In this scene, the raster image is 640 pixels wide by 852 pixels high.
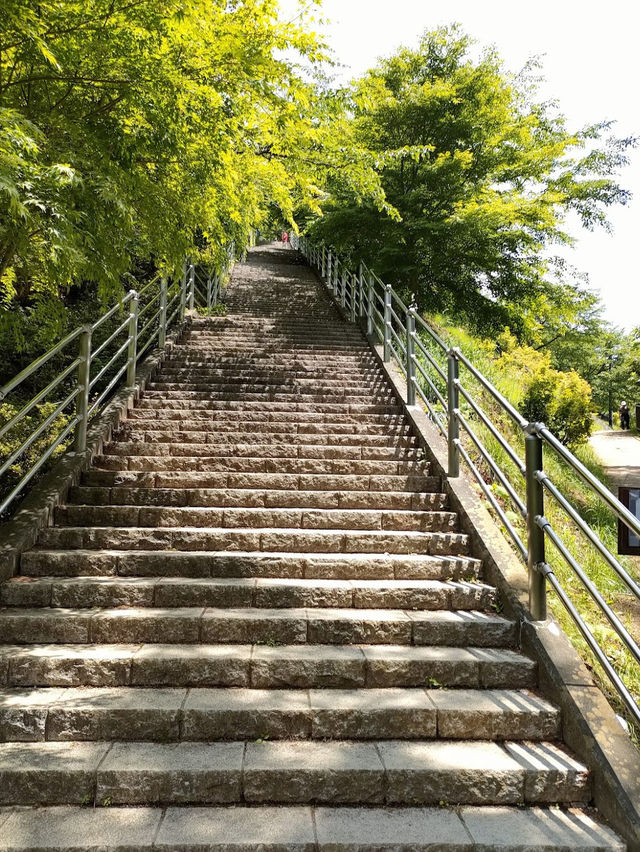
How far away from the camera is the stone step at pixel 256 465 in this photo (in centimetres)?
467

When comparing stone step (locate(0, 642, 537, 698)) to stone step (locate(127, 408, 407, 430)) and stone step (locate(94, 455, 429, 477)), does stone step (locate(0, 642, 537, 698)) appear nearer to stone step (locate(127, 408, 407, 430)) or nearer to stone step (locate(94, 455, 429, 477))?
stone step (locate(94, 455, 429, 477))

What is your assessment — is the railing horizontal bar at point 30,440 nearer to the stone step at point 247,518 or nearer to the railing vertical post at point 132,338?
the stone step at point 247,518

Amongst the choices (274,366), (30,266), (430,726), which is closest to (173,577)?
(430,726)

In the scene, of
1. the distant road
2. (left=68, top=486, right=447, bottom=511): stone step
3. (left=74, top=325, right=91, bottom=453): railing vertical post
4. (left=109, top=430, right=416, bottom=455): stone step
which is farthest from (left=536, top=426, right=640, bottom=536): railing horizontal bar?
the distant road

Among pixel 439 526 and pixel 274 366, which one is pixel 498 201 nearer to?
pixel 274 366

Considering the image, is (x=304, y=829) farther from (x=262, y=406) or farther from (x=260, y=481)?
(x=262, y=406)

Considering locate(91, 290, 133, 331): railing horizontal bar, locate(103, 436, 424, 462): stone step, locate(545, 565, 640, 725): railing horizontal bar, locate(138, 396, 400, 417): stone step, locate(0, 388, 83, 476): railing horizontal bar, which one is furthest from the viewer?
locate(138, 396, 400, 417): stone step

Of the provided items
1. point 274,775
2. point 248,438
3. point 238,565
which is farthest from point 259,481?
point 274,775

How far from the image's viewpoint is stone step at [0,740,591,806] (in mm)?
2146

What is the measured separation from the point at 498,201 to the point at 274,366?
5057mm

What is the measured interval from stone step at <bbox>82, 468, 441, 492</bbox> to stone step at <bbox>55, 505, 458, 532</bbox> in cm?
45

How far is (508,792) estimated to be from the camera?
2242 millimetres

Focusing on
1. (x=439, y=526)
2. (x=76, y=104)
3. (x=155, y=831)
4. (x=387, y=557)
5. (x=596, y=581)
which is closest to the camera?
(x=155, y=831)

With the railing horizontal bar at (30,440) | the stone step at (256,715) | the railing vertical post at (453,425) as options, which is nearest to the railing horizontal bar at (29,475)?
the railing horizontal bar at (30,440)
